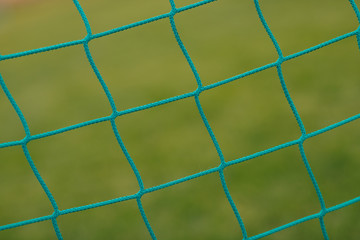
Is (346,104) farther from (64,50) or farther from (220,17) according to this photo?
(64,50)

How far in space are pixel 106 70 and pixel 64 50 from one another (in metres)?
0.92

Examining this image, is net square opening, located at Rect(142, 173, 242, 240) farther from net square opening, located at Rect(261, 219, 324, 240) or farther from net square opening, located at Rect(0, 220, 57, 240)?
net square opening, located at Rect(0, 220, 57, 240)

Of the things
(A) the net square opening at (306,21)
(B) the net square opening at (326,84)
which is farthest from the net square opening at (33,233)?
(A) the net square opening at (306,21)

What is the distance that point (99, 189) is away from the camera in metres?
2.18

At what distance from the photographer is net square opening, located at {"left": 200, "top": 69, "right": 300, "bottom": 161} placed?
2295 mm

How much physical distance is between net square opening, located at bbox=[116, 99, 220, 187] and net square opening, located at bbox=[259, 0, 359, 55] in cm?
97

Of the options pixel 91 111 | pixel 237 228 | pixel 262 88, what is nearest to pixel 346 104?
pixel 262 88

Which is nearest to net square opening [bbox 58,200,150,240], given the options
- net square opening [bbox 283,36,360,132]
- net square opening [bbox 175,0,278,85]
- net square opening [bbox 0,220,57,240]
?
Result: net square opening [bbox 0,220,57,240]

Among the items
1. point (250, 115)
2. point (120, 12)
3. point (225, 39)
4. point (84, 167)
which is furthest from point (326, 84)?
point (120, 12)

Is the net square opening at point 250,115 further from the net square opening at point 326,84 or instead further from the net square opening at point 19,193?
the net square opening at point 19,193

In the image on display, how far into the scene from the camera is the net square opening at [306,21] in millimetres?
3279

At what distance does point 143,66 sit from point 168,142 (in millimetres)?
1224

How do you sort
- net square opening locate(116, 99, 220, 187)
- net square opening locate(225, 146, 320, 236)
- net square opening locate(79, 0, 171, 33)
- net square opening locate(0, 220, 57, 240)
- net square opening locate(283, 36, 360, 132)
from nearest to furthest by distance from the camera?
net square opening locate(225, 146, 320, 236) < net square opening locate(0, 220, 57, 240) < net square opening locate(116, 99, 220, 187) < net square opening locate(283, 36, 360, 132) < net square opening locate(79, 0, 171, 33)

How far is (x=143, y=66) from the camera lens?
355 centimetres
